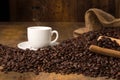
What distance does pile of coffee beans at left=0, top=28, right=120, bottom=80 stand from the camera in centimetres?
99

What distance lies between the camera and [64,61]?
1056 millimetres

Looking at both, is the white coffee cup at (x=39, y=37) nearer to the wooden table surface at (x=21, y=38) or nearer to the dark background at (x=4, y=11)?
the wooden table surface at (x=21, y=38)

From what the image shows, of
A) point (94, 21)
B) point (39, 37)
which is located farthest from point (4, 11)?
point (39, 37)

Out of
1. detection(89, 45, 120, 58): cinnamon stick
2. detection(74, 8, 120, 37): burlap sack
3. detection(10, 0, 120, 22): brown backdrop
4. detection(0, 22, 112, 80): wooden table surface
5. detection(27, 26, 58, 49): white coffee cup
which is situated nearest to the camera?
detection(0, 22, 112, 80): wooden table surface

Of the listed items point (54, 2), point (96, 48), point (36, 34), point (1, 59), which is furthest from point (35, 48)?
point (54, 2)

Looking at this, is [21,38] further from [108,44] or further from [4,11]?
[4,11]

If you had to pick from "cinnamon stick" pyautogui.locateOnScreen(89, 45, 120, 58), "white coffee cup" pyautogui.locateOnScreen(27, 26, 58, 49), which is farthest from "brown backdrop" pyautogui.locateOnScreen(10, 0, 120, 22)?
"cinnamon stick" pyautogui.locateOnScreen(89, 45, 120, 58)

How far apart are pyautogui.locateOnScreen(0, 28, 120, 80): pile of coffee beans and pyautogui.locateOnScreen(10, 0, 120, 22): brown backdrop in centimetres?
276

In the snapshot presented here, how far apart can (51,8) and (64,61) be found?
2.92m

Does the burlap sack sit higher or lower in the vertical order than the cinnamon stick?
higher

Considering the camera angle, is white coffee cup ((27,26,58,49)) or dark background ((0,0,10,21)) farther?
dark background ((0,0,10,21))

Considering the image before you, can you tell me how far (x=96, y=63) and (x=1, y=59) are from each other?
0.34m

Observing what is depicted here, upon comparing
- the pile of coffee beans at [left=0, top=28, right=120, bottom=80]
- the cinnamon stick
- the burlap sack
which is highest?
the burlap sack

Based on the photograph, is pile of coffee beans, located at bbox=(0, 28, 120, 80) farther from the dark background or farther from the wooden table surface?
the dark background
